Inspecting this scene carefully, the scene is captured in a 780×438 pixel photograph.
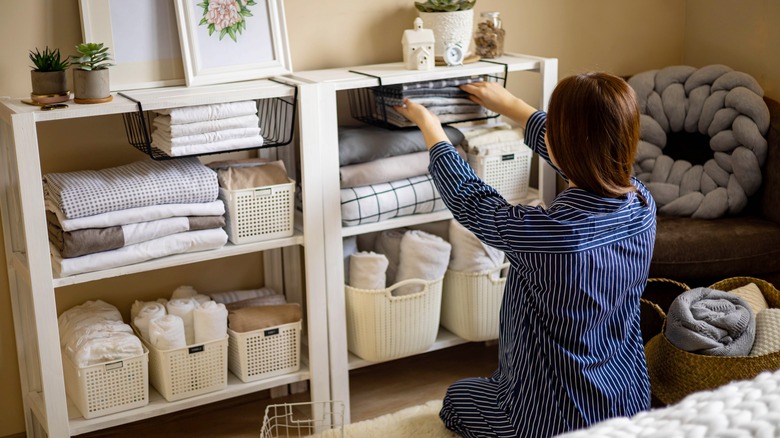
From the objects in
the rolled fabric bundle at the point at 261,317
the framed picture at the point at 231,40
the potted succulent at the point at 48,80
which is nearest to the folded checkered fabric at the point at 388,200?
the rolled fabric bundle at the point at 261,317

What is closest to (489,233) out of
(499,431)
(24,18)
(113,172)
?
Answer: (499,431)

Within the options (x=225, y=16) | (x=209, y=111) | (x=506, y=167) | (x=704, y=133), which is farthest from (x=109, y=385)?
(x=704, y=133)

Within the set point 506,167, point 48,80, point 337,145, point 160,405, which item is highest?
point 48,80

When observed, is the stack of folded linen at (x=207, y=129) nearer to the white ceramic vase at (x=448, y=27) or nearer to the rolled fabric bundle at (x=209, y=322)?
the rolled fabric bundle at (x=209, y=322)

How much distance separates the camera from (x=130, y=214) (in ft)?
6.75

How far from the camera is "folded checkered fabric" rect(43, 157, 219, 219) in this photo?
2014mm

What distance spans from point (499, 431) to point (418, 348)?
511 mm

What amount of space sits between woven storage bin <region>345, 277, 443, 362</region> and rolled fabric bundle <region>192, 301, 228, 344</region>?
13.8 inches

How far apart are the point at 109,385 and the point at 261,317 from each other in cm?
42

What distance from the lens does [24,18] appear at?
2154 mm

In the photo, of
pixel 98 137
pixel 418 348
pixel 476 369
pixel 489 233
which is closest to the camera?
pixel 489 233

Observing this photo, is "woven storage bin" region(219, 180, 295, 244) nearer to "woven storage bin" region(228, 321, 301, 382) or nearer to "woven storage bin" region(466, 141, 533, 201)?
"woven storage bin" region(228, 321, 301, 382)

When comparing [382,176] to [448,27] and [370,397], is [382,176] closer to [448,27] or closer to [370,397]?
[448,27]

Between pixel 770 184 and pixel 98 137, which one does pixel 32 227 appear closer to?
pixel 98 137
